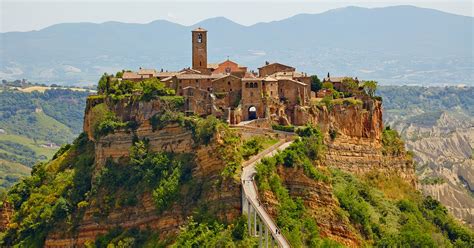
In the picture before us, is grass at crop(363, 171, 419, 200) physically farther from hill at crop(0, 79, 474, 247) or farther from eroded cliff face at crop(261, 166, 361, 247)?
eroded cliff face at crop(261, 166, 361, 247)

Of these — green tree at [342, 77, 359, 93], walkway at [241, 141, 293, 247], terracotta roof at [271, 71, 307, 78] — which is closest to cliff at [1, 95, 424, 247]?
walkway at [241, 141, 293, 247]

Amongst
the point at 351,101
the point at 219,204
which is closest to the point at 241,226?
the point at 219,204

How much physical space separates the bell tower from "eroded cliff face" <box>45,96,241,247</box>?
340 inches

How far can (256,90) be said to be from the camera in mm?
63344

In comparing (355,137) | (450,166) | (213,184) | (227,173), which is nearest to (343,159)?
(355,137)

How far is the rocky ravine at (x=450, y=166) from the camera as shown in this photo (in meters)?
87.7

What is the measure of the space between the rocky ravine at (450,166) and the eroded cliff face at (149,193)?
31.3 metres

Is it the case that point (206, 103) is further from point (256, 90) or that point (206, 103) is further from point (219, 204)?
point (219, 204)

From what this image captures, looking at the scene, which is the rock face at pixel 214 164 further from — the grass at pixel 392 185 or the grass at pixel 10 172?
the grass at pixel 10 172

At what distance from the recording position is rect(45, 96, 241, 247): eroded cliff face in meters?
53.7

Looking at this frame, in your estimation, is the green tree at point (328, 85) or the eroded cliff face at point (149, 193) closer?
the eroded cliff face at point (149, 193)

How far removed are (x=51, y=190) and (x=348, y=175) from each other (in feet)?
72.7

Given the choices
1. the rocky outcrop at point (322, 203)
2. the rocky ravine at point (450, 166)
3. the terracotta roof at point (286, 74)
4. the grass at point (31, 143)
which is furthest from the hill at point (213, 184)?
the grass at point (31, 143)

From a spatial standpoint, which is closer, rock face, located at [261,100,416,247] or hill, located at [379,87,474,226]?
rock face, located at [261,100,416,247]
